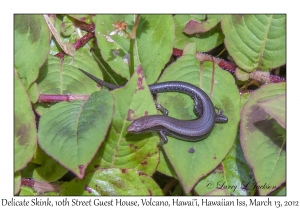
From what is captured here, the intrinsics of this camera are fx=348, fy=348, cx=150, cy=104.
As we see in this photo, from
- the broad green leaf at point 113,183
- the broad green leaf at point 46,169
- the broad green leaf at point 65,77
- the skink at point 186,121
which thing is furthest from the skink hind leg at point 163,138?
the broad green leaf at point 46,169

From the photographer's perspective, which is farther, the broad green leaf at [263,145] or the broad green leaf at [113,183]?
the broad green leaf at [113,183]

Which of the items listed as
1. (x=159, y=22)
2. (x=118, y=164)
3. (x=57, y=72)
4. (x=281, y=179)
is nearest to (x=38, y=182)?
(x=118, y=164)

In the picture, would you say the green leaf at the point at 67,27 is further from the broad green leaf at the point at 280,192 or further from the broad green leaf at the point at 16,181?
the broad green leaf at the point at 280,192

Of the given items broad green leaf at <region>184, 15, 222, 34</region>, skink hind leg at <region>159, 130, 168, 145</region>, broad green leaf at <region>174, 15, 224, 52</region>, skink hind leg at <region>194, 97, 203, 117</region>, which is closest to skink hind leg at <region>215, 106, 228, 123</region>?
skink hind leg at <region>194, 97, 203, 117</region>

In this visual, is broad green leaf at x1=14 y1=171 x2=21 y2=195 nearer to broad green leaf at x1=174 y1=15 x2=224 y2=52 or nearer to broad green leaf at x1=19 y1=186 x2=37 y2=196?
broad green leaf at x1=19 y1=186 x2=37 y2=196

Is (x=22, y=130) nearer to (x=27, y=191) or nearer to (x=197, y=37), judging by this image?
(x=27, y=191)
